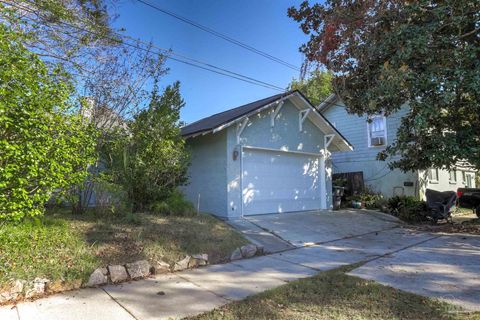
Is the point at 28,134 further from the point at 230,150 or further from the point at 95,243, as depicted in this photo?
the point at 230,150

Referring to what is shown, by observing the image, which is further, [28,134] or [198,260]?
[198,260]

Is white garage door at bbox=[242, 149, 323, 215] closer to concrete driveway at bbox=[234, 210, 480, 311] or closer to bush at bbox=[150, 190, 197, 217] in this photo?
concrete driveway at bbox=[234, 210, 480, 311]

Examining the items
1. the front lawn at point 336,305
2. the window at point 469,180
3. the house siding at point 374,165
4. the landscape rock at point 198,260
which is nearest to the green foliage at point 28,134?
the landscape rock at point 198,260

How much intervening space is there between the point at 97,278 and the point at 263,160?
735 centimetres

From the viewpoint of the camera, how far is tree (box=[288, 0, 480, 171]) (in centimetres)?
600

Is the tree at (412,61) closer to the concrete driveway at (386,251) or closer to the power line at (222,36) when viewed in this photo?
the concrete driveway at (386,251)

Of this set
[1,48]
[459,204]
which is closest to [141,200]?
[1,48]

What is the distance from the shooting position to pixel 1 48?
437 cm

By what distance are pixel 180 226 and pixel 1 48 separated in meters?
4.64

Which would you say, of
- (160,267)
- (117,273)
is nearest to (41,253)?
(117,273)

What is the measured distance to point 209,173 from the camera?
11.0 m

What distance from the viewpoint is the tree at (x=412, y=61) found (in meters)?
6.00

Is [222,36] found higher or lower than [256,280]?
higher

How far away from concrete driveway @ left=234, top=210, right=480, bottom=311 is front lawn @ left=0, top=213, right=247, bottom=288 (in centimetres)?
184
